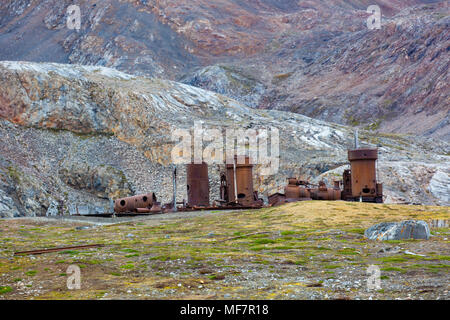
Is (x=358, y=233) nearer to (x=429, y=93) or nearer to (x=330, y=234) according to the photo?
(x=330, y=234)

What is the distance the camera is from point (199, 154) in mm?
53844

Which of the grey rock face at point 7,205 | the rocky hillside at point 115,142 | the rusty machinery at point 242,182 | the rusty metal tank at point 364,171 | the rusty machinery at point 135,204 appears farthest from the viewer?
the rocky hillside at point 115,142

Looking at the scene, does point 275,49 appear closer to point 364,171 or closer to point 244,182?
point 244,182

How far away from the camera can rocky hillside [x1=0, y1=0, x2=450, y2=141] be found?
86.3 meters

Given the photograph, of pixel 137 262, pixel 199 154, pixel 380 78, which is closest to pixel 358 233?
pixel 137 262

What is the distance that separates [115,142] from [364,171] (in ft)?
105

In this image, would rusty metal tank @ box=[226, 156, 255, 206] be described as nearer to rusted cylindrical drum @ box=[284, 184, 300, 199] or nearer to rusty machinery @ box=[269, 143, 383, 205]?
rusty machinery @ box=[269, 143, 383, 205]

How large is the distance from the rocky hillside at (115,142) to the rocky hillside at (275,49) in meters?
22.1

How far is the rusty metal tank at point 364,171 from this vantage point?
30359 millimetres

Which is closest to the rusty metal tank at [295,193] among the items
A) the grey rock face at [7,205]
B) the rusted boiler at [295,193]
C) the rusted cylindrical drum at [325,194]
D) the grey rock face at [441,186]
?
the rusted boiler at [295,193]

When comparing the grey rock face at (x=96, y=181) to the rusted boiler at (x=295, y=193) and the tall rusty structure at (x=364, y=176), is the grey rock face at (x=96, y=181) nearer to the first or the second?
the rusted boiler at (x=295, y=193)

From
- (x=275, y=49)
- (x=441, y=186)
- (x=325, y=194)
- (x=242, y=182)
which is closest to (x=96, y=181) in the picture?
(x=242, y=182)

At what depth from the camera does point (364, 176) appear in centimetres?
3066
